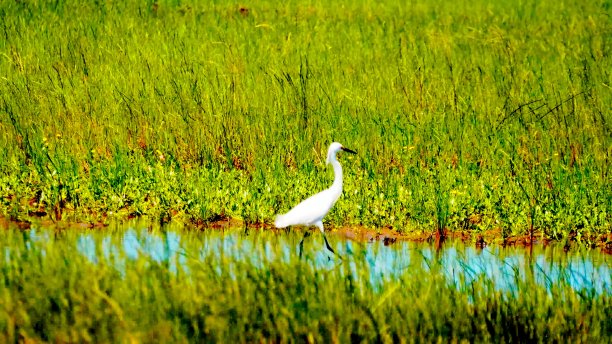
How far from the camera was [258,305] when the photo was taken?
17.9 feet

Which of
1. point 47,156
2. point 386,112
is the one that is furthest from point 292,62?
point 47,156

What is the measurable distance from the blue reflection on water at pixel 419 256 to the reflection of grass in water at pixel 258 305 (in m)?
0.50

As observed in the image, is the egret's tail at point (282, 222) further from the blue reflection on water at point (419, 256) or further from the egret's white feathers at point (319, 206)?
the blue reflection on water at point (419, 256)

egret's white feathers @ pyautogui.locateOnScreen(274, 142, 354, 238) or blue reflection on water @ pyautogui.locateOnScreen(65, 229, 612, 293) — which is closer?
egret's white feathers @ pyautogui.locateOnScreen(274, 142, 354, 238)

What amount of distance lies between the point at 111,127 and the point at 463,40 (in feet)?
20.3

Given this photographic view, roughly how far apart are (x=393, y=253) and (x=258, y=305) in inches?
83.3

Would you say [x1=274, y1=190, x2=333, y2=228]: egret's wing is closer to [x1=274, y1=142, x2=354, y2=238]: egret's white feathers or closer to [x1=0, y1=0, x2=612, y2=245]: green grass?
[x1=274, y1=142, x2=354, y2=238]: egret's white feathers

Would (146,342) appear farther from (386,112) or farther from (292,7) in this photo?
(292,7)

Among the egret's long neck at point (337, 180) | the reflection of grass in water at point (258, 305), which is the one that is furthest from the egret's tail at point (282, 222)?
the reflection of grass in water at point (258, 305)

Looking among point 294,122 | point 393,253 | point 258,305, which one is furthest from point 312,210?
point 294,122

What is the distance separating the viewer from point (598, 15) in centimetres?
1741

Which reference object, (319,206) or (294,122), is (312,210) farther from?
(294,122)

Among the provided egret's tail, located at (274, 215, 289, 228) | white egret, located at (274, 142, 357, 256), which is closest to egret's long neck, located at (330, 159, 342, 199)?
white egret, located at (274, 142, 357, 256)

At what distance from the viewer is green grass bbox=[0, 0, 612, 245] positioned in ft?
27.2
